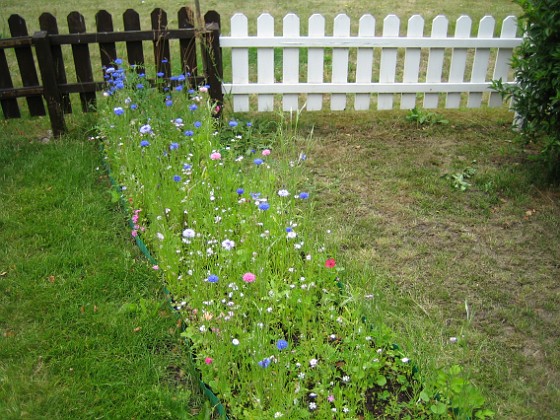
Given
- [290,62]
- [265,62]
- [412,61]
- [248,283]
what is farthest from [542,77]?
[248,283]

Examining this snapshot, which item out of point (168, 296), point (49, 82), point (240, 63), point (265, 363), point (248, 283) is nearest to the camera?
point (265, 363)

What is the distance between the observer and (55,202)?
4375 millimetres

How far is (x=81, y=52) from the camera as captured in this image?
5504mm

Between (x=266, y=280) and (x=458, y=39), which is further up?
(x=458, y=39)

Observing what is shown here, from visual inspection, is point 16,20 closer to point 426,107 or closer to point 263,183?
point 263,183

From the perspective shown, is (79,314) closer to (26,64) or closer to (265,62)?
(26,64)

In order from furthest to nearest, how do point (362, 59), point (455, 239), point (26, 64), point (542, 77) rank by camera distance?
point (362, 59)
point (26, 64)
point (542, 77)
point (455, 239)

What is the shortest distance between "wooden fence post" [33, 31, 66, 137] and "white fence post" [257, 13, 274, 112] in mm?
1820

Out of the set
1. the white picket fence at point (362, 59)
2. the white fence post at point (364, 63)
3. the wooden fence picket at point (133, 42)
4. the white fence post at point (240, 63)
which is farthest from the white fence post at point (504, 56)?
the wooden fence picket at point (133, 42)

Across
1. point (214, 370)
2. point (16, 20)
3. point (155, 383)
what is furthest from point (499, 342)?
point (16, 20)

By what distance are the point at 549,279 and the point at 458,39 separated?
2.91 metres

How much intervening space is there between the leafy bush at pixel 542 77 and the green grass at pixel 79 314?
3.16 meters

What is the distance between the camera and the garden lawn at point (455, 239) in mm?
3051

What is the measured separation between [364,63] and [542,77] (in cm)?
177
